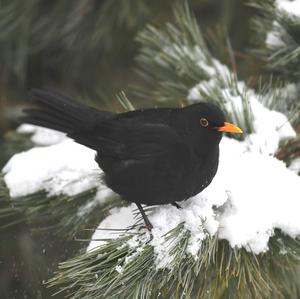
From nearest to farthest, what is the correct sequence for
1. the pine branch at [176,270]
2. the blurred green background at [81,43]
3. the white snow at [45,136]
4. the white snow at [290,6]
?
the pine branch at [176,270]
the white snow at [290,6]
the white snow at [45,136]
the blurred green background at [81,43]

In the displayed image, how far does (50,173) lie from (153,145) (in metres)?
0.38

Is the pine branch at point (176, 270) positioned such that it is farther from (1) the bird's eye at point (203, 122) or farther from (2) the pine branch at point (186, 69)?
(2) the pine branch at point (186, 69)

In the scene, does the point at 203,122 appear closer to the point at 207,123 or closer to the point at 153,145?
the point at 207,123

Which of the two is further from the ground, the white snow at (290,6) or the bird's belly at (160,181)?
the white snow at (290,6)

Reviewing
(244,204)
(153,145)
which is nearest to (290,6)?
(153,145)

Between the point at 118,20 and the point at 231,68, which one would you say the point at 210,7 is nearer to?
the point at 118,20

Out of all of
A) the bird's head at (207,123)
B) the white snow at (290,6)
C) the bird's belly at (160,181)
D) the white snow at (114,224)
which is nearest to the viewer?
the white snow at (114,224)

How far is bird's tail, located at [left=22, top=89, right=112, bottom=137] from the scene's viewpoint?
7.79 feet

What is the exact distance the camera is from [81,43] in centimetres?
342

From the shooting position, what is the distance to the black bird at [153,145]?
6.97ft

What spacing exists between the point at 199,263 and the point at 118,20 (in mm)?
1760

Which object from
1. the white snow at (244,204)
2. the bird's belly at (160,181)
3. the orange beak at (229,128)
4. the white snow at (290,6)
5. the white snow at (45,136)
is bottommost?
the white snow at (244,204)

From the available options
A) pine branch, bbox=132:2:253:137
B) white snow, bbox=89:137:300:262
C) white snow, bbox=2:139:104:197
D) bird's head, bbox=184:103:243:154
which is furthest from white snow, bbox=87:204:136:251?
pine branch, bbox=132:2:253:137

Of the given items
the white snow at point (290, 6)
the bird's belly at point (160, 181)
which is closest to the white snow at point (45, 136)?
the bird's belly at point (160, 181)
